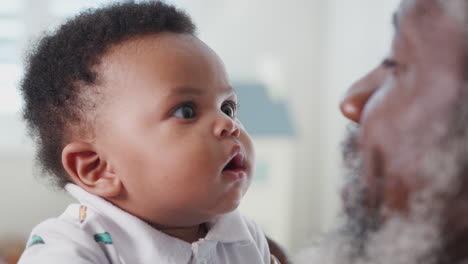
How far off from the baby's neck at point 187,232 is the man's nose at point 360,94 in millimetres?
456

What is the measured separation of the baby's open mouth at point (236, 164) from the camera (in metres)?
0.83

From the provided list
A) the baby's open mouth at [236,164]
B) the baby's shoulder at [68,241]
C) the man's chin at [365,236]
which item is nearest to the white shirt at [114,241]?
the baby's shoulder at [68,241]

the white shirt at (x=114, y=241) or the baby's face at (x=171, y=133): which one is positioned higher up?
the baby's face at (x=171, y=133)

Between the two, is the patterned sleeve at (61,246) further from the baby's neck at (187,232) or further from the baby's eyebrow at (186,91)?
the baby's eyebrow at (186,91)

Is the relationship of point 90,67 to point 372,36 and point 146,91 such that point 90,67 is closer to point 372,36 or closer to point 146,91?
point 146,91

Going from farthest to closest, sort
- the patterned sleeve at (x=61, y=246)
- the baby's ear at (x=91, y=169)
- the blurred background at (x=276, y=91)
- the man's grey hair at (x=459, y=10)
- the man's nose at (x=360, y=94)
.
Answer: the blurred background at (x=276, y=91), the baby's ear at (x=91, y=169), the patterned sleeve at (x=61, y=246), the man's nose at (x=360, y=94), the man's grey hair at (x=459, y=10)

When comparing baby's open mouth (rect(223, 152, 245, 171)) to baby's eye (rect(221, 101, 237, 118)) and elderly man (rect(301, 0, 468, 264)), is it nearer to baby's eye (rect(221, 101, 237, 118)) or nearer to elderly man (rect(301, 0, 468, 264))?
baby's eye (rect(221, 101, 237, 118))

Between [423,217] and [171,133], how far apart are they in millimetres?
468

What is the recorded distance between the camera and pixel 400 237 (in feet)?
1.40

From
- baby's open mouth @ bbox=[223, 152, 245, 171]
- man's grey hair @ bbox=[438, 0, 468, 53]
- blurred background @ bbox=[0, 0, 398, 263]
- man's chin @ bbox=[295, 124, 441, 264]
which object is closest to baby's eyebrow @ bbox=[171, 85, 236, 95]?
baby's open mouth @ bbox=[223, 152, 245, 171]

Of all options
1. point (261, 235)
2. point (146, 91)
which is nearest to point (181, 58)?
point (146, 91)

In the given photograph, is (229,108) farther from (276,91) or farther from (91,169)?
(276,91)

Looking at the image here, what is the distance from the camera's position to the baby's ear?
87 cm

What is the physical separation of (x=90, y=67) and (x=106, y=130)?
0.31ft
